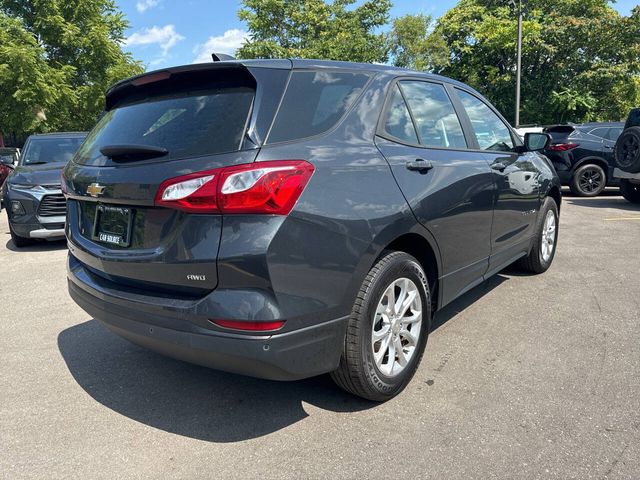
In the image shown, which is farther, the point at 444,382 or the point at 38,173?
the point at 38,173

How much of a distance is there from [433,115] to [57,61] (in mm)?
26086

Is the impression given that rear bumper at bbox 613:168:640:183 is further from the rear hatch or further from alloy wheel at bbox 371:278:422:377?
the rear hatch

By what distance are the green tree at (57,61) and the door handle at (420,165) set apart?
2256cm

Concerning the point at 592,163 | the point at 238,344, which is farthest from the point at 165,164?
the point at 592,163

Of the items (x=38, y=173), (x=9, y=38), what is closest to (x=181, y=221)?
(x=38, y=173)

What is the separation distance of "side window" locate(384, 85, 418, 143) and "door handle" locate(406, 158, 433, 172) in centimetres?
14

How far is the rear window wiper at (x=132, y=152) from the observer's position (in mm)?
2358

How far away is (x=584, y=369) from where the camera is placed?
306 centimetres

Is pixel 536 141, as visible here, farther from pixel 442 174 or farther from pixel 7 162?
pixel 7 162

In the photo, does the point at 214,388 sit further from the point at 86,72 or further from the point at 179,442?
the point at 86,72

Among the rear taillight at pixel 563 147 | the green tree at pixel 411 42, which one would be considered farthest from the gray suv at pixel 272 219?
the green tree at pixel 411 42

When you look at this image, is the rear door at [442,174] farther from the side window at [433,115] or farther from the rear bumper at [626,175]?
the rear bumper at [626,175]

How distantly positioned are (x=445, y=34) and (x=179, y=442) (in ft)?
91.0

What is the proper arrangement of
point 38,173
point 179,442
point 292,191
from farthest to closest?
point 38,173 → point 179,442 → point 292,191
